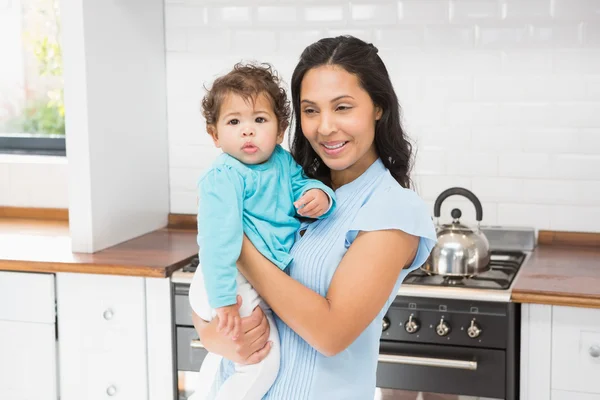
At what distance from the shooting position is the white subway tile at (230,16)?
340 cm

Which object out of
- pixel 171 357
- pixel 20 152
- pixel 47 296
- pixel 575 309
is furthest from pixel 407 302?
pixel 20 152

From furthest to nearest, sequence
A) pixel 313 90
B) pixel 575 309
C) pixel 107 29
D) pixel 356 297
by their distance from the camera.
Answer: pixel 107 29, pixel 575 309, pixel 313 90, pixel 356 297

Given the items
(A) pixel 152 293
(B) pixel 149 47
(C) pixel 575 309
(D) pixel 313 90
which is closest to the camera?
(D) pixel 313 90

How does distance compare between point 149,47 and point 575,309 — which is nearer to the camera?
point 575,309

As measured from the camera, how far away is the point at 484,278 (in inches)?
106

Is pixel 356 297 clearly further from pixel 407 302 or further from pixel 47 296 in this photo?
pixel 47 296

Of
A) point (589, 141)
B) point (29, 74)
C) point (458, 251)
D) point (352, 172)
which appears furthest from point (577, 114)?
point (29, 74)

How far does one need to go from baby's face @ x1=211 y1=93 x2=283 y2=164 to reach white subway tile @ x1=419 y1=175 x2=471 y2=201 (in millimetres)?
1588

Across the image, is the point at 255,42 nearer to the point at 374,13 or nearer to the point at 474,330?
→ the point at 374,13

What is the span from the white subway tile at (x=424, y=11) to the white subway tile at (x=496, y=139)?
449 mm

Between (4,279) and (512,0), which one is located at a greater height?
(512,0)

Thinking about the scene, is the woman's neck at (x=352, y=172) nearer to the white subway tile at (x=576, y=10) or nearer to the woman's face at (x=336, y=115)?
the woman's face at (x=336, y=115)

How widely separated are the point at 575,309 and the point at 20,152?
8.68 feet

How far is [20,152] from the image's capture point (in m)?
3.94
